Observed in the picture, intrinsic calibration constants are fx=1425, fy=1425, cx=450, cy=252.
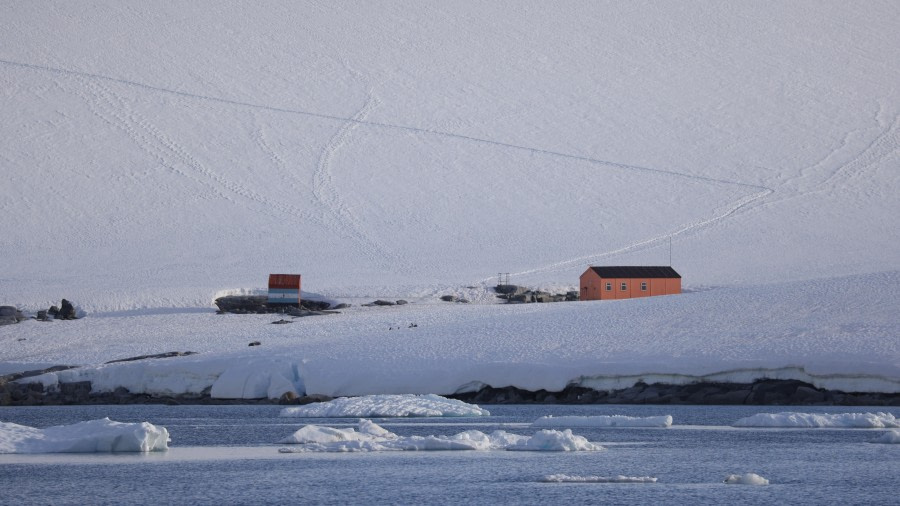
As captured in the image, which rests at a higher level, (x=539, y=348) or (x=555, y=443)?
(x=539, y=348)

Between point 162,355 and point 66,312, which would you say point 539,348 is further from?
point 66,312

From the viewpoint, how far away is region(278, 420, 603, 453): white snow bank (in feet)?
73.9

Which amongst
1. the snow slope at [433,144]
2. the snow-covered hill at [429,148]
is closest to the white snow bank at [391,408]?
the snow-covered hill at [429,148]

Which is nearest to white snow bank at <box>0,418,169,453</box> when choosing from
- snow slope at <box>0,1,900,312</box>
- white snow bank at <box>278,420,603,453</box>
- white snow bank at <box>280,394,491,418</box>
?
white snow bank at <box>278,420,603,453</box>

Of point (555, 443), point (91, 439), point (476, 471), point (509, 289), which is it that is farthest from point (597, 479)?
point (509, 289)

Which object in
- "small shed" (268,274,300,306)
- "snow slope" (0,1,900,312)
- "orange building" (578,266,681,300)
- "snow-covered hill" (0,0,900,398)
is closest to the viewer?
"small shed" (268,274,300,306)

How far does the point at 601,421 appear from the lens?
85.0 ft

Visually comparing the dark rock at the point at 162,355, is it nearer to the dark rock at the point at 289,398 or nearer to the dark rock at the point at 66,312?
the dark rock at the point at 289,398

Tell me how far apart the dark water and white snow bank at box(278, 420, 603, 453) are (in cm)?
15

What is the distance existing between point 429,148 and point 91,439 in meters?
47.4

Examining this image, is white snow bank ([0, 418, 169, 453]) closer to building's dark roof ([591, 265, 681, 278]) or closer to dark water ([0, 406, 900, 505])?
dark water ([0, 406, 900, 505])

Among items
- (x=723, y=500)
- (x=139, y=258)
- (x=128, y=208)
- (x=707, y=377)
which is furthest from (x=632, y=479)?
(x=128, y=208)

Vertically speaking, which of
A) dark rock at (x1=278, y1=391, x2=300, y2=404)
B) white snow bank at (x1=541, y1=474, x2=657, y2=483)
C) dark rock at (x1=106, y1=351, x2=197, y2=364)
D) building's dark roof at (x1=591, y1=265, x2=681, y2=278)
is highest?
building's dark roof at (x1=591, y1=265, x2=681, y2=278)

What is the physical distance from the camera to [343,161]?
219 feet
